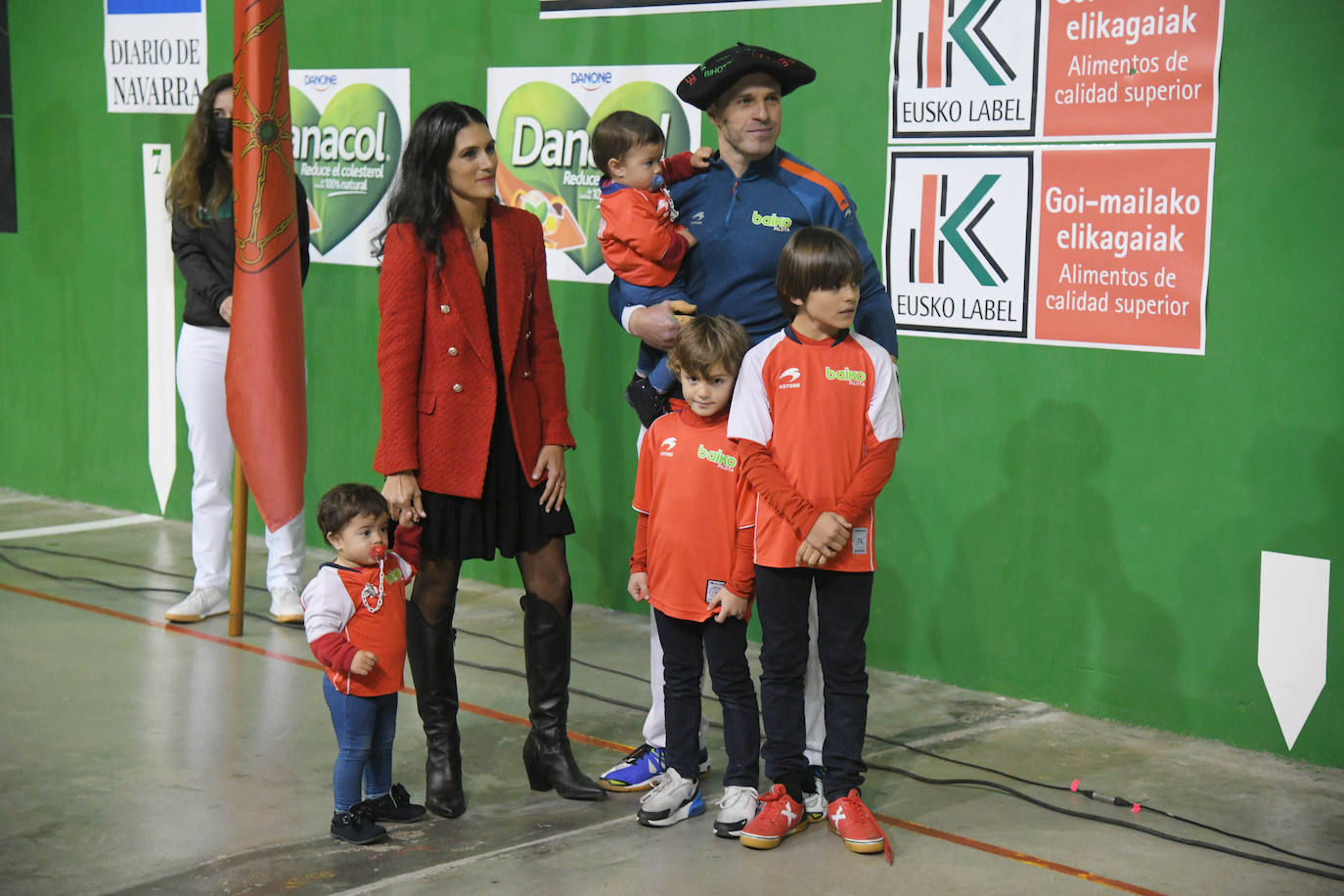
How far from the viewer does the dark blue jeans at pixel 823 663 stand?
3.80 m

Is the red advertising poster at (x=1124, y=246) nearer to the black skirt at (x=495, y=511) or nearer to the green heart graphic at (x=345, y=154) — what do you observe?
the black skirt at (x=495, y=511)

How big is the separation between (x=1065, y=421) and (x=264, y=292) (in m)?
2.65

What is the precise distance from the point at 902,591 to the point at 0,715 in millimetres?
2877

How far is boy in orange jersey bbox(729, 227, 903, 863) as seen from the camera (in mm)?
3713

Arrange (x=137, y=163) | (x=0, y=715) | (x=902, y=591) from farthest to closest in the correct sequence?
(x=137, y=163), (x=902, y=591), (x=0, y=715)

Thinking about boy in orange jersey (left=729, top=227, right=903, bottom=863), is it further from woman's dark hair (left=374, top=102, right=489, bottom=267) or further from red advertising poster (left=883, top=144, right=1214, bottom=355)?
red advertising poster (left=883, top=144, right=1214, bottom=355)

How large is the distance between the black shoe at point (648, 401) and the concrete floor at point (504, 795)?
100 centimetres

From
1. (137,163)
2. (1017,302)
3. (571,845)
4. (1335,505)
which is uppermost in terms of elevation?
(137,163)

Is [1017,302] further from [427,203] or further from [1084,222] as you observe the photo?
[427,203]

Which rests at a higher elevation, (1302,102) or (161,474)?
(1302,102)

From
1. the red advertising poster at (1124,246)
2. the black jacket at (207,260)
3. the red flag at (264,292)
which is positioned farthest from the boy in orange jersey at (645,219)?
the black jacket at (207,260)

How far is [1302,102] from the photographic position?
14.6 ft

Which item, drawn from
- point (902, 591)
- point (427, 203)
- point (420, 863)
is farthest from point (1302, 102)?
point (420, 863)

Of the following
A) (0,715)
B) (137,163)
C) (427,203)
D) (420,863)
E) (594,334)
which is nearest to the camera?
(420,863)
